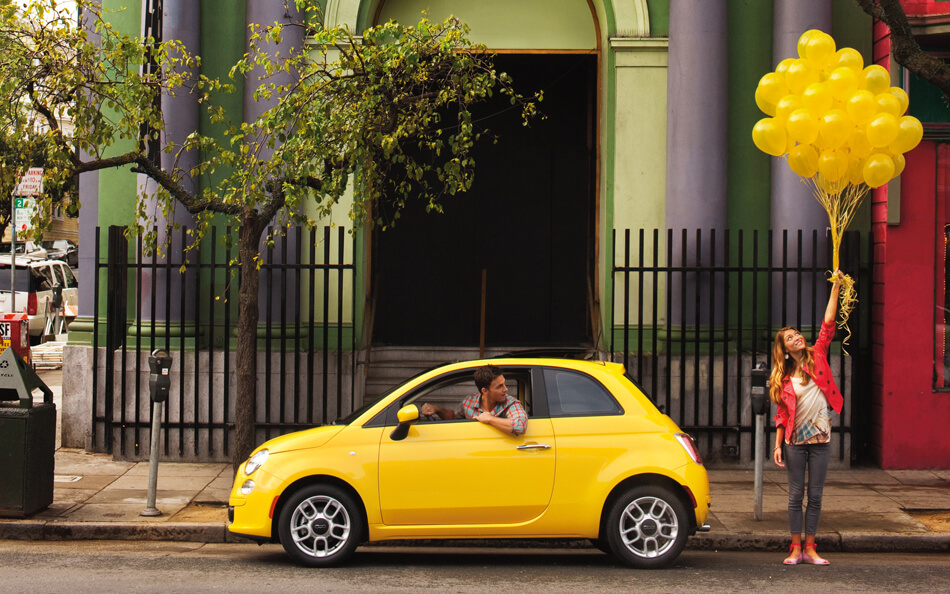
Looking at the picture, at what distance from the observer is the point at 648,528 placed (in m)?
7.41

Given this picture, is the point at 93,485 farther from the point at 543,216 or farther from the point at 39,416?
the point at 543,216

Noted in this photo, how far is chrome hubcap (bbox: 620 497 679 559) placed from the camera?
738 cm

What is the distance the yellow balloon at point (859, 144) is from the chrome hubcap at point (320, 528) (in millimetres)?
4982

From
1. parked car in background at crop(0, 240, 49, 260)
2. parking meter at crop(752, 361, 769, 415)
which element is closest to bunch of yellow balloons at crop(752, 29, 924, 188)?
parking meter at crop(752, 361, 769, 415)

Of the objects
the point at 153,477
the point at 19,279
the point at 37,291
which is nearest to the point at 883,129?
the point at 153,477

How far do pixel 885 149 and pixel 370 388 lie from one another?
741 cm

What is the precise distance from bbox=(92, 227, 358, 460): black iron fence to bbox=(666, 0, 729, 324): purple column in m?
3.86

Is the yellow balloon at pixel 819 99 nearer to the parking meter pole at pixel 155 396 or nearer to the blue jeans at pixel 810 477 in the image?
the blue jeans at pixel 810 477

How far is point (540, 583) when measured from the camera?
23.3 ft

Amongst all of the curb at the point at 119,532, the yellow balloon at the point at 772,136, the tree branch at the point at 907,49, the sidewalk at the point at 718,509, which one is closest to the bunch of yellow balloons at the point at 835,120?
the yellow balloon at the point at 772,136

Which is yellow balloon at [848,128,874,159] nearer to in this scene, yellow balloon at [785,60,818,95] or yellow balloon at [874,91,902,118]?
yellow balloon at [874,91,902,118]

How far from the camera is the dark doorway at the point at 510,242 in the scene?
643 inches

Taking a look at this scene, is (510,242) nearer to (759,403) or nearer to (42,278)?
(759,403)

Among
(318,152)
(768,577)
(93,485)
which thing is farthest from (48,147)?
(768,577)
